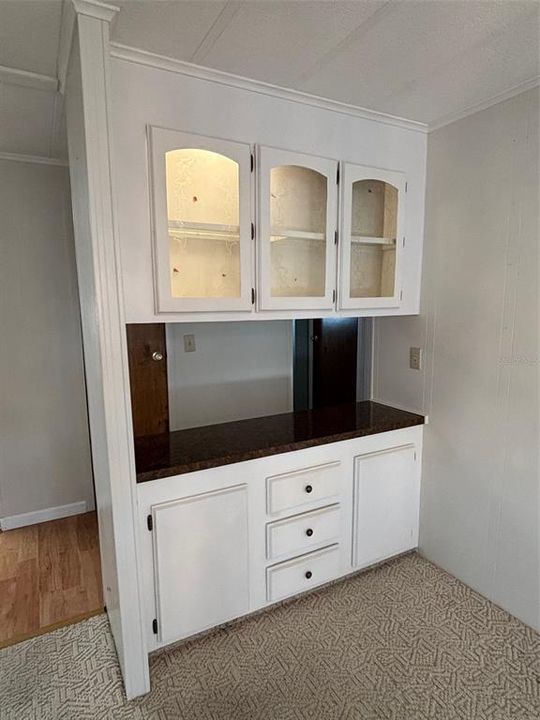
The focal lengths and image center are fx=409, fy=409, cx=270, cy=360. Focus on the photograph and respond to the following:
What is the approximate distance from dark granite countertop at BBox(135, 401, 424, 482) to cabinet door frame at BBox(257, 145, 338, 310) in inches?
23.9

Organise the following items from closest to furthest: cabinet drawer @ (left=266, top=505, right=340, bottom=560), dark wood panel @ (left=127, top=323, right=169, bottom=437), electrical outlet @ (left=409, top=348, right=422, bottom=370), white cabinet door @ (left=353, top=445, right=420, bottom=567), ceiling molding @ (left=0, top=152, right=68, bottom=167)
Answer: cabinet drawer @ (left=266, top=505, right=340, bottom=560) < dark wood panel @ (left=127, top=323, right=169, bottom=437) < white cabinet door @ (left=353, top=445, right=420, bottom=567) < electrical outlet @ (left=409, top=348, right=422, bottom=370) < ceiling molding @ (left=0, top=152, right=68, bottom=167)

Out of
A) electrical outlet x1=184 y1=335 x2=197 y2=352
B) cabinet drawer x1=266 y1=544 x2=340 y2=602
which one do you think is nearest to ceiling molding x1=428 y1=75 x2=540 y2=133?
electrical outlet x1=184 y1=335 x2=197 y2=352

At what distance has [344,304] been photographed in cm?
201

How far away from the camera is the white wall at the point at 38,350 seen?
2590mm

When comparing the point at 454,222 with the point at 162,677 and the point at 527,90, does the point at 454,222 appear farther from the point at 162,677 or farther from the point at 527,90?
the point at 162,677

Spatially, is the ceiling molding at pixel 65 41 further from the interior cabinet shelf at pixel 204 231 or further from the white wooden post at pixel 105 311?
the interior cabinet shelf at pixel 204 231

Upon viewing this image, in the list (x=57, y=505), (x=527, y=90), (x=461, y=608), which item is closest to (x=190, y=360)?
(x=57, y=505)

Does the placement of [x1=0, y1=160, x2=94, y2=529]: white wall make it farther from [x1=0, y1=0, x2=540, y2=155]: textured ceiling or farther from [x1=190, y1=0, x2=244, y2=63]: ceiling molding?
[x1=190, y1=0, x2=244, y2=63]: ceiling molding

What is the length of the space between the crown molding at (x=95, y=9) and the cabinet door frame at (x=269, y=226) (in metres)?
0.66

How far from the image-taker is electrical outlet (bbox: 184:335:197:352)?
3.02 meters

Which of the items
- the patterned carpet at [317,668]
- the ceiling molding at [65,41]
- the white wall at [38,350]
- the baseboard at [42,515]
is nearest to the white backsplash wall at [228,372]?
the white wall at [38,350]

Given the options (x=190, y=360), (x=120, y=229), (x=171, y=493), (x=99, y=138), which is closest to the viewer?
(x=99, y=138)

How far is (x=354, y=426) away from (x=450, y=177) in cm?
133

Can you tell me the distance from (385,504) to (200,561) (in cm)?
105
